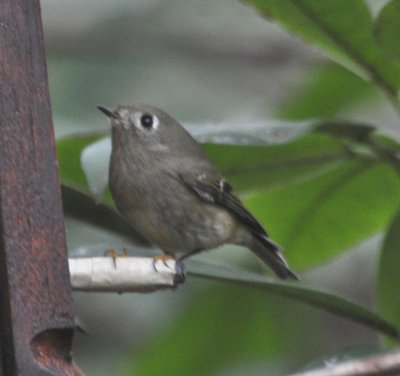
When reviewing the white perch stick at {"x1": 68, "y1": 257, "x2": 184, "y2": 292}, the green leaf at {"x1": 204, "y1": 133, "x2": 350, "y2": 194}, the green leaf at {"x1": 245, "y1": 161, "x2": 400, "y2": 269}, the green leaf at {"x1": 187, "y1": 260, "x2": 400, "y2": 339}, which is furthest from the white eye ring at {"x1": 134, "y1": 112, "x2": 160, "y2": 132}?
the white perch stick at {"x1": 68, "y1": 257, "x2": 184, "y2": 292}

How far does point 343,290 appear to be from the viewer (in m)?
4.68

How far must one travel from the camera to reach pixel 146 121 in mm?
3053

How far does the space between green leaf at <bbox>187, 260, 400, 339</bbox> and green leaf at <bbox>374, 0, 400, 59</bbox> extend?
0.43 m

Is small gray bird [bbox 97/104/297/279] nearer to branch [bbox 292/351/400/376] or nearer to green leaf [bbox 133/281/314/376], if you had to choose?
green leaf [bbox 133/281/314/376]

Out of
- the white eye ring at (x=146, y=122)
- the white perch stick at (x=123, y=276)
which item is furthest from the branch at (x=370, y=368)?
the white eye ring at (x=146, y=122)

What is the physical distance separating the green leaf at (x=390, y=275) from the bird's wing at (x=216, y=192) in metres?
0.40

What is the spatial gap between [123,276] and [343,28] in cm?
95

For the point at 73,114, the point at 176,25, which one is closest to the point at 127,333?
the point at 73,114

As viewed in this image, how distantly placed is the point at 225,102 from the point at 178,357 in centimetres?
209

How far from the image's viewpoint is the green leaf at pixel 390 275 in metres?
2.43

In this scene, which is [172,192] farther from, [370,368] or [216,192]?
[370,368]

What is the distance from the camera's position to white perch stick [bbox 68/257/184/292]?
155 centimetres

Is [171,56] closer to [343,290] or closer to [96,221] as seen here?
[343,290]

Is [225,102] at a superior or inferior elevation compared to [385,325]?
inferior
